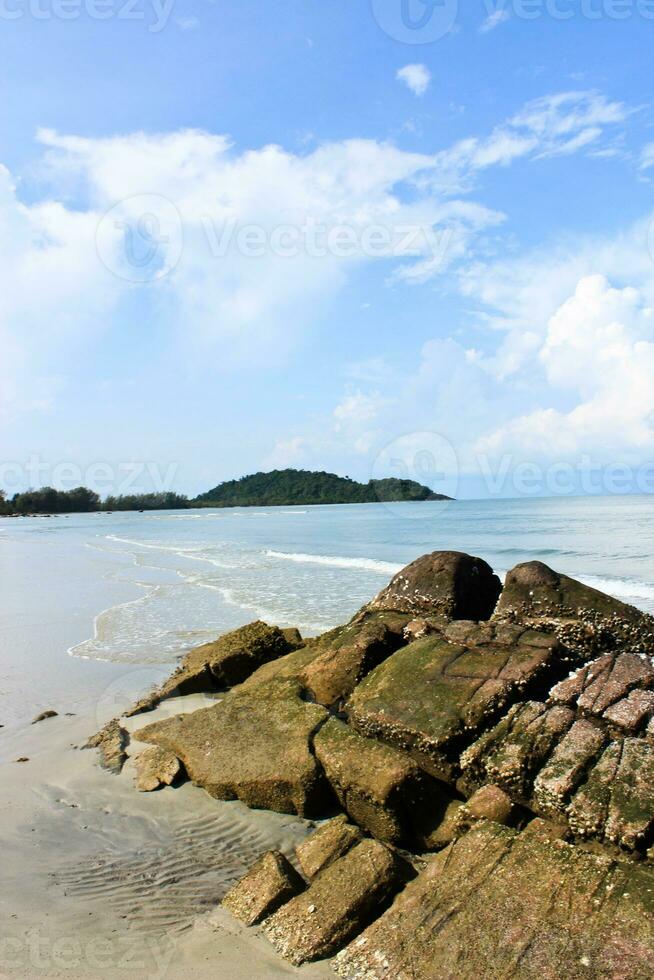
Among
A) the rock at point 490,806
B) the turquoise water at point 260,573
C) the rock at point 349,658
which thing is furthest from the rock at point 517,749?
the turquoise water at point 260,573

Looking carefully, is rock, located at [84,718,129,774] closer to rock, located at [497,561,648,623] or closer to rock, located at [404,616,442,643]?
rock, located at [404,616,442,643]

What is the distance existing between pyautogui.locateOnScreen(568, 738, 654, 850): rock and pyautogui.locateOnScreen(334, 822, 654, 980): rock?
0.45 meters

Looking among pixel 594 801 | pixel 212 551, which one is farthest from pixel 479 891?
pixel 212 551

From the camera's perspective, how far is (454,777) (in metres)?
5.75

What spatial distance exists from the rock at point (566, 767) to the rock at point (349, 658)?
2650 mm

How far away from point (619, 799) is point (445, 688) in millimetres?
1898

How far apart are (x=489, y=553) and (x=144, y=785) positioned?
93.3ft

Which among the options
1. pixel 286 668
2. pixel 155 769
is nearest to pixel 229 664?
pixel 286 668

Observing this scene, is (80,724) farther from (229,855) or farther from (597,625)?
(597,625)

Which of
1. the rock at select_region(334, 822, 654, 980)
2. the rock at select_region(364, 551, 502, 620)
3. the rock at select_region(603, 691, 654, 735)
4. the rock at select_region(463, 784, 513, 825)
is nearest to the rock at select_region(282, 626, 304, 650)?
the rock at select_region(364, 551, 502, 620)

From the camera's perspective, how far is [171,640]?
44.2 ft

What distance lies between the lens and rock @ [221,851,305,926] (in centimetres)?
461

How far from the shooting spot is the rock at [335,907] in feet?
14.1

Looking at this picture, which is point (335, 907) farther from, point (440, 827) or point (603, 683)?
point (603, 683)
